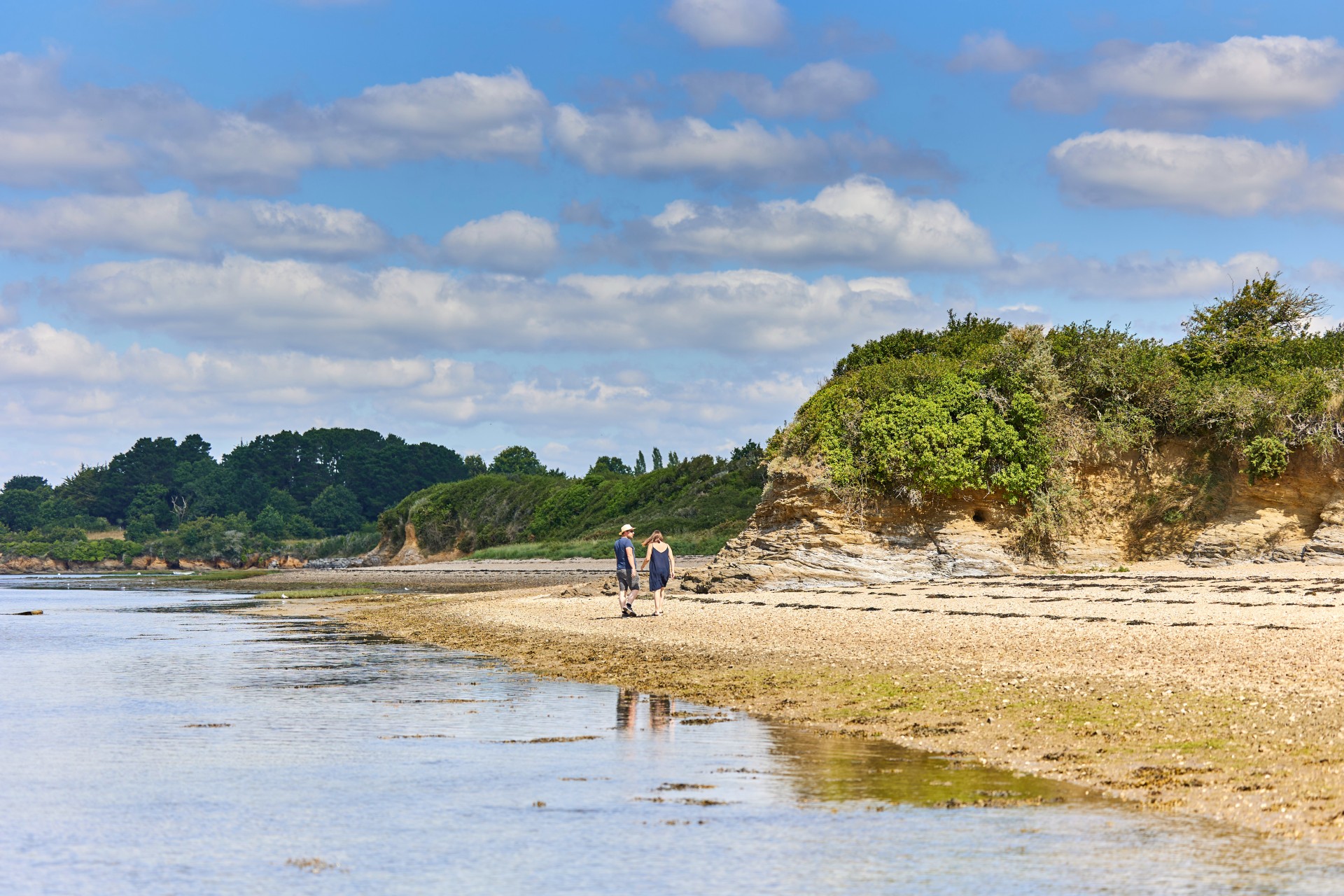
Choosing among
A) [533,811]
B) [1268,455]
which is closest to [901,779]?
[533,811]

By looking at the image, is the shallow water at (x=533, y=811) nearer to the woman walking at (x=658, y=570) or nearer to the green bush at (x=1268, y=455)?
the woman walking at (x=658, y=570)

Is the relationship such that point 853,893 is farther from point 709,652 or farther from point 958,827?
point 709,652

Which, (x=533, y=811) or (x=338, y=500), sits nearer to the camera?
(x=533, y=811)

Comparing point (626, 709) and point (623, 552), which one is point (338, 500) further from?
point (626, 709)

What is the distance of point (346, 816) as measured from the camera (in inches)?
306

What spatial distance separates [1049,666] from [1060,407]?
49.5ft

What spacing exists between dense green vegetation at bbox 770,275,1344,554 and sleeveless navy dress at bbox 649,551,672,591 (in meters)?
5.82

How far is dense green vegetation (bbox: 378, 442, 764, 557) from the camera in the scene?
204 feet

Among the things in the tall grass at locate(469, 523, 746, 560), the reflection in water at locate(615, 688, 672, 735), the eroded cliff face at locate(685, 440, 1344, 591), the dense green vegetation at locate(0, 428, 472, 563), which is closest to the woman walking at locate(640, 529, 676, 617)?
the eroded cliff face at locate(685, 440, 1344, 591)

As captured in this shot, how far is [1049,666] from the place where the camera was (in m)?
13.7

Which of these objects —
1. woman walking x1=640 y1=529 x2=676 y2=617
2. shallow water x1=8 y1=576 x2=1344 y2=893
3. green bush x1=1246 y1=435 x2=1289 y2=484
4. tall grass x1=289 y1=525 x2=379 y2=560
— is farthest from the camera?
tall grass x1=289 y1=525 x2=379 y2=560

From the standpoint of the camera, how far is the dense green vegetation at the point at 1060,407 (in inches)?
1027

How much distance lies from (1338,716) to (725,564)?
778 inches

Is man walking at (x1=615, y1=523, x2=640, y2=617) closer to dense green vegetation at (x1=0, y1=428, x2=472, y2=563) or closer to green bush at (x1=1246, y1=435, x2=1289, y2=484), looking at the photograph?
green bush at (x1=1246, y1=435, x2=1289, y2=484)
